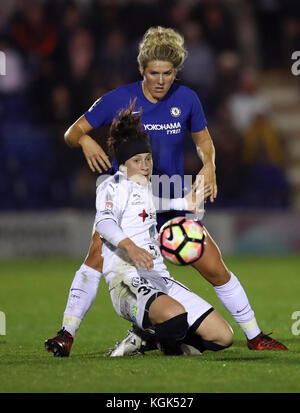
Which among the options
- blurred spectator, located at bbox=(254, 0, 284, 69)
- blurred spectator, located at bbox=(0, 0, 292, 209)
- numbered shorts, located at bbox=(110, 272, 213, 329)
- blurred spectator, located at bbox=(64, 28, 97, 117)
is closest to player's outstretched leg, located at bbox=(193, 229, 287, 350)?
numbered shorts, located at bbox=(110, 272, 213, 329)

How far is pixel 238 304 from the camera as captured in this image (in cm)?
627

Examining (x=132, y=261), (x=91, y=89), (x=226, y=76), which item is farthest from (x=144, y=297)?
(x=226, y=76)

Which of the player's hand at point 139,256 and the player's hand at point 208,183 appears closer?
the player's hand at point 139,256

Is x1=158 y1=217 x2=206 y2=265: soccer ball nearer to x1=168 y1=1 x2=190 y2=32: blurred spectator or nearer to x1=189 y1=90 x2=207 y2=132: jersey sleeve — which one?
x1=189 y1=90 x2=207 y2=132: jersey sleeve

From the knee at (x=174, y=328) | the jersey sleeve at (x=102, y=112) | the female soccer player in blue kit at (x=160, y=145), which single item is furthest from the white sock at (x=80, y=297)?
the jersey sleeve at (x=102, y=112)

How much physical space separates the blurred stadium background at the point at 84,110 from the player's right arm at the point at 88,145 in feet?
20.1

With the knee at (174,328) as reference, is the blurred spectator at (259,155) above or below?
above

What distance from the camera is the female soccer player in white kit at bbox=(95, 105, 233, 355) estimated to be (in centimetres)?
580

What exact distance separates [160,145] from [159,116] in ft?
0.63

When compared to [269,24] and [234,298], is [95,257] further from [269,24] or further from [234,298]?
[269,24]

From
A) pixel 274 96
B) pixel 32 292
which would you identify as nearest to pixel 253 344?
pixel 32 292

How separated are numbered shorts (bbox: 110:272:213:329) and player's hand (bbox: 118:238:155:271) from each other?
24 centimetres

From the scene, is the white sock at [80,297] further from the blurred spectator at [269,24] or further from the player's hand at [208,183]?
the blurred spectator at [269,24]

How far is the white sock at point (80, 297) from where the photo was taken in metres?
6.23
